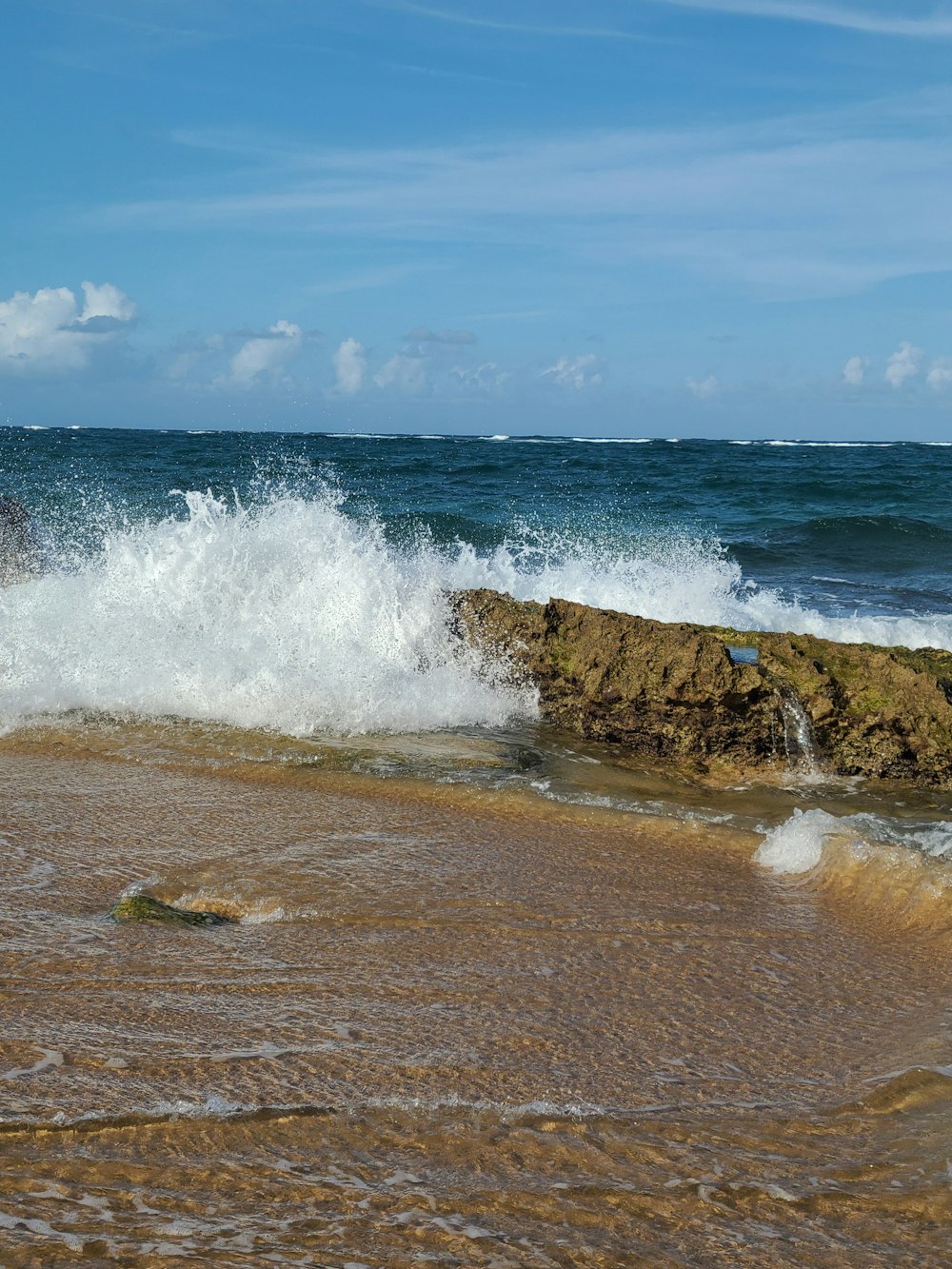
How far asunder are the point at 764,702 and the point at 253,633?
308cm

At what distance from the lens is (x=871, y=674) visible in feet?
18.8

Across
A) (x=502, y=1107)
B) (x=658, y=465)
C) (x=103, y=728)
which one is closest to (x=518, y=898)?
(x=502, y=1107)

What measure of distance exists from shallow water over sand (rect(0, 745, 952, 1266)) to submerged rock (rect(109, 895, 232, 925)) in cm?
6

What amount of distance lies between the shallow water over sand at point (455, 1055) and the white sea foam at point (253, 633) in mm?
1843

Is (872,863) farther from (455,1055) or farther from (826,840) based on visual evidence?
(455,1055)

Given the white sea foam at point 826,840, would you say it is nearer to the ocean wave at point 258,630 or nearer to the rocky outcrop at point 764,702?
the rocky outcrop at point 764,702

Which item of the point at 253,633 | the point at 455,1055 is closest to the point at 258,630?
the point at 253,633

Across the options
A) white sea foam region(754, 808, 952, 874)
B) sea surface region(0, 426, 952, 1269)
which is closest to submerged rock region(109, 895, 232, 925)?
sea surface region(0, 426, 952, 1269)

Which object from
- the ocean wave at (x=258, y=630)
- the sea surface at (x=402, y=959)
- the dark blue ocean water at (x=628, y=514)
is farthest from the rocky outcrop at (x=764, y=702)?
the dark blue ocean water at (x=628, y=514)

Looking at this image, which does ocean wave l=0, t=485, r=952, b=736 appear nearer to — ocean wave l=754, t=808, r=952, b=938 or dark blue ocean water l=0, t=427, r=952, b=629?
dark blue ocean water l=0, t=427, r=952, b=629

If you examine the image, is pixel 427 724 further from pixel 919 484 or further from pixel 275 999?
pixel 919 484

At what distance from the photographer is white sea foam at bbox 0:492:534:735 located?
242 inches

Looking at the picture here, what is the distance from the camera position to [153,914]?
10.7 ft

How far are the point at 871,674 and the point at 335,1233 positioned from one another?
455 cm
